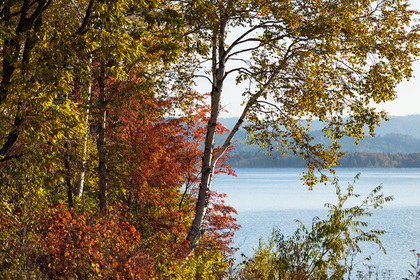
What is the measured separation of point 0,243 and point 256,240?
88.6 feet

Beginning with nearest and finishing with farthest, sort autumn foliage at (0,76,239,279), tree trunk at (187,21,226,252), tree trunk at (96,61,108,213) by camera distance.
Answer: autumn foliage at (0,76,239,279) < tree trunk at (96,61,108,213) < tree trunk at (187,21,226,252)

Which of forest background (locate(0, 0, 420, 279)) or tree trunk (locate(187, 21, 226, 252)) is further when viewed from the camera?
tree trunk (locate(187, 21, 226, 252))

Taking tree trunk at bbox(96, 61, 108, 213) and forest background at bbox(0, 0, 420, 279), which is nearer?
forest background at bbox(0, 0, 420, 279)

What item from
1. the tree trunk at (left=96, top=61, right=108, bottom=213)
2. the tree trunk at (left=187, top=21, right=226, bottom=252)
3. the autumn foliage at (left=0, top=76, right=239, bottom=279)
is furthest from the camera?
the tree trunk at (left=187, top=21, right=226, bottom=252)

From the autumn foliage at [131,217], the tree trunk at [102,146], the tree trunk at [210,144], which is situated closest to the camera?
the autumn foliage at [131,217]

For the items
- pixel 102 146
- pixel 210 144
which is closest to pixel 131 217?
pixel 102 146

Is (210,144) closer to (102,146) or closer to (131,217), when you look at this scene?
(102,146)

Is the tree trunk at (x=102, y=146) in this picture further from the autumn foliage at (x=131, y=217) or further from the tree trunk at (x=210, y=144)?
the tree trunk at (x=210, y=144)

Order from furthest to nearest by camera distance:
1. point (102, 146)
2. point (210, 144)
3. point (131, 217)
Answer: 1. point (131, 217)
2. point (210, 144)
3. point (102, 146)

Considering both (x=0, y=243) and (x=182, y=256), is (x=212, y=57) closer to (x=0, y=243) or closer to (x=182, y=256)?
(x=182, y=256)

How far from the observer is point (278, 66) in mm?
10500

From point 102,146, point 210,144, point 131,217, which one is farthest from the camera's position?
point 131,217

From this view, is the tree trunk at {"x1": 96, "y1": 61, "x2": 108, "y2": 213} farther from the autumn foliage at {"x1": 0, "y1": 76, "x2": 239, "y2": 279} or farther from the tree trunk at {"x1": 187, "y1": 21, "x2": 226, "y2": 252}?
the tree trunk at {"x1": 187, "y1": 21, "x2": 226, "y2": 252}

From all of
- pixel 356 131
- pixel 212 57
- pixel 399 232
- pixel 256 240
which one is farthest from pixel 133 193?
pixel 399 232
